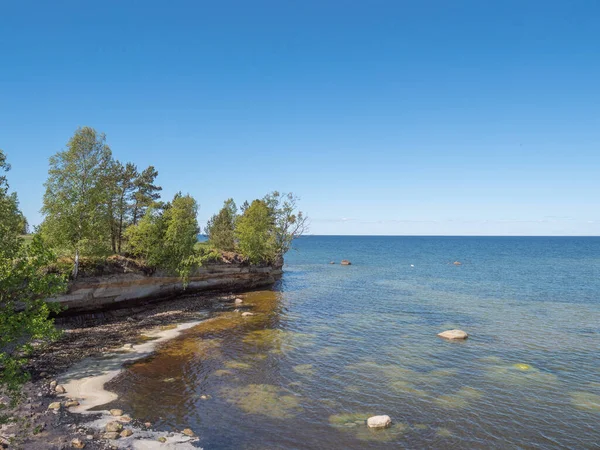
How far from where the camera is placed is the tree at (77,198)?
3931 centimetres

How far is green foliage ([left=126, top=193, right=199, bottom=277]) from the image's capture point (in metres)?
49.0

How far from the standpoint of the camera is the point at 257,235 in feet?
221

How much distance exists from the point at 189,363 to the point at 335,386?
38.2 feet

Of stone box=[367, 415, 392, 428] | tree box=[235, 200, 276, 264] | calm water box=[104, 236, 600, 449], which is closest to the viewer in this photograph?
calm water box=[104, 236, 600, 449]

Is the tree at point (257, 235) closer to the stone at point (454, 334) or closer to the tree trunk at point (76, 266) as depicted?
the tree trunk at point (76, 266)

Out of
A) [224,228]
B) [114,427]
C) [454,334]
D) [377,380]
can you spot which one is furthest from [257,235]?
[114,427]

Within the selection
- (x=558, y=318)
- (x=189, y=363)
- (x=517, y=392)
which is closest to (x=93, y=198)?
(x=189, y=363)

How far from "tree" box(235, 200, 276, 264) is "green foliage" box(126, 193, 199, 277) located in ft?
47.2

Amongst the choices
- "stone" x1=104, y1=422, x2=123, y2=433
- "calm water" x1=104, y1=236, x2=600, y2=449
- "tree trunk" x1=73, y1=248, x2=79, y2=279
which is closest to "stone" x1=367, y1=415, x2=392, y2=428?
"calm water" x1=104, y1=236, x2=600, y2=449

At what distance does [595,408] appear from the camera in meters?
21.7

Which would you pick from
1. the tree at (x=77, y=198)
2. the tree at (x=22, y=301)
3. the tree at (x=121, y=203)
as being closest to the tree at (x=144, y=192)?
the tree at (x=121, y=203)

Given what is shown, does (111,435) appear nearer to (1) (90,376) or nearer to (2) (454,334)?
(1) (90,376)

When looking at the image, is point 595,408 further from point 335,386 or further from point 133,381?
point 133,381

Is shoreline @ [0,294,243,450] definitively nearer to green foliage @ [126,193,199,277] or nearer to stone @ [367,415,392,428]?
green foliage @ [126,193,199,277]
